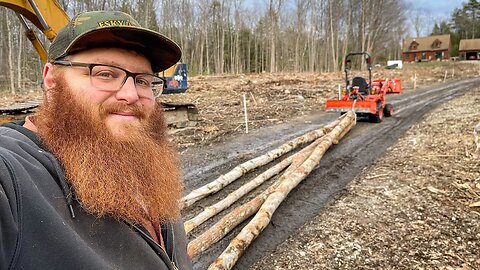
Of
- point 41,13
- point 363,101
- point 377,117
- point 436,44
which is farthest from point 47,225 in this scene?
point 436,44

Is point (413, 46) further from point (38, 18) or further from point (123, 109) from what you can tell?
point (123, 109)

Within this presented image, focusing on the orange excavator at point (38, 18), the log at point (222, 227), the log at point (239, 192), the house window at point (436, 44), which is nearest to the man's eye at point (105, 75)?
the log at point (222, 227)

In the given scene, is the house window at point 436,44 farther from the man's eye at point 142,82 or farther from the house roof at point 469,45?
the man's eye at point 142,82

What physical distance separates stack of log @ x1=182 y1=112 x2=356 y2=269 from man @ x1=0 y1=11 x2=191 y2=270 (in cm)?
206

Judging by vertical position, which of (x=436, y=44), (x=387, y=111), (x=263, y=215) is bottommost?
(x=263, y=215)

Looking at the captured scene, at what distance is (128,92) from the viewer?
60.6 inches

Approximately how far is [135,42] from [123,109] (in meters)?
0.32

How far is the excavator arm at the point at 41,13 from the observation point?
22.5ft

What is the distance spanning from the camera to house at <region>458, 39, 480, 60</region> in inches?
2753

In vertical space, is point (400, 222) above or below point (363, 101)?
below

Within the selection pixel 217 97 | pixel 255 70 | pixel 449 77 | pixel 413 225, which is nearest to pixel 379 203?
pixel 413 225

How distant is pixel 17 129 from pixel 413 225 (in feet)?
14.7

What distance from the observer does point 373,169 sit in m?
6.61

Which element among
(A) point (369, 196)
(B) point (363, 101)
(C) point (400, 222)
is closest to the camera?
(C) point (400, 222)
